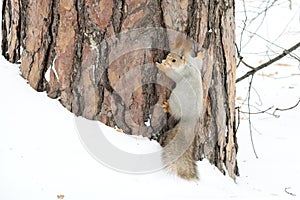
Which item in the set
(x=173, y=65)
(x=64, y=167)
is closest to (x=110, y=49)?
(x=173, y=65)

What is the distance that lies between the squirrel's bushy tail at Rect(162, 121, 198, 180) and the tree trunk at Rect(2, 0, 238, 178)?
4 cm

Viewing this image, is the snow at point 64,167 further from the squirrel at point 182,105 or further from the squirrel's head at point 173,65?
the squirrel's head at point 173,65

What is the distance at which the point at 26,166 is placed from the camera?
66.5 inches

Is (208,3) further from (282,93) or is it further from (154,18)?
(282,93)

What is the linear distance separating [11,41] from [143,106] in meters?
0.55

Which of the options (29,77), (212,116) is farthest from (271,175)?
(29,77)

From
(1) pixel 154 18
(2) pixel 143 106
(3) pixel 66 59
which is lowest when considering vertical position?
(2) pixel 143 106

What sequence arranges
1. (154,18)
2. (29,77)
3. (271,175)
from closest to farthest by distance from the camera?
(154,18), (29,77), (271,175)

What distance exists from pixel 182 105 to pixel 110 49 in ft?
1.01

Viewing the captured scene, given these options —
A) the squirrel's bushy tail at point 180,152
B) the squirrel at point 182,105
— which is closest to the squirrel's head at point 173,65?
the squirrel at point 182,105

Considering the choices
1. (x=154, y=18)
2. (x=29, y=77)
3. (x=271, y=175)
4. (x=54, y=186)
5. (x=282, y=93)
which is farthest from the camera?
(x=282, y=93)

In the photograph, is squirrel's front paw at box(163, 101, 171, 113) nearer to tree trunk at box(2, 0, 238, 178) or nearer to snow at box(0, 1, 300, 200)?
tree trunk at box(2, 0, 238, 178)

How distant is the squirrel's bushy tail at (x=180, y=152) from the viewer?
1837 mm

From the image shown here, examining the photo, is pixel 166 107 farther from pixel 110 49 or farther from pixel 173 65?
pixel 110 49
